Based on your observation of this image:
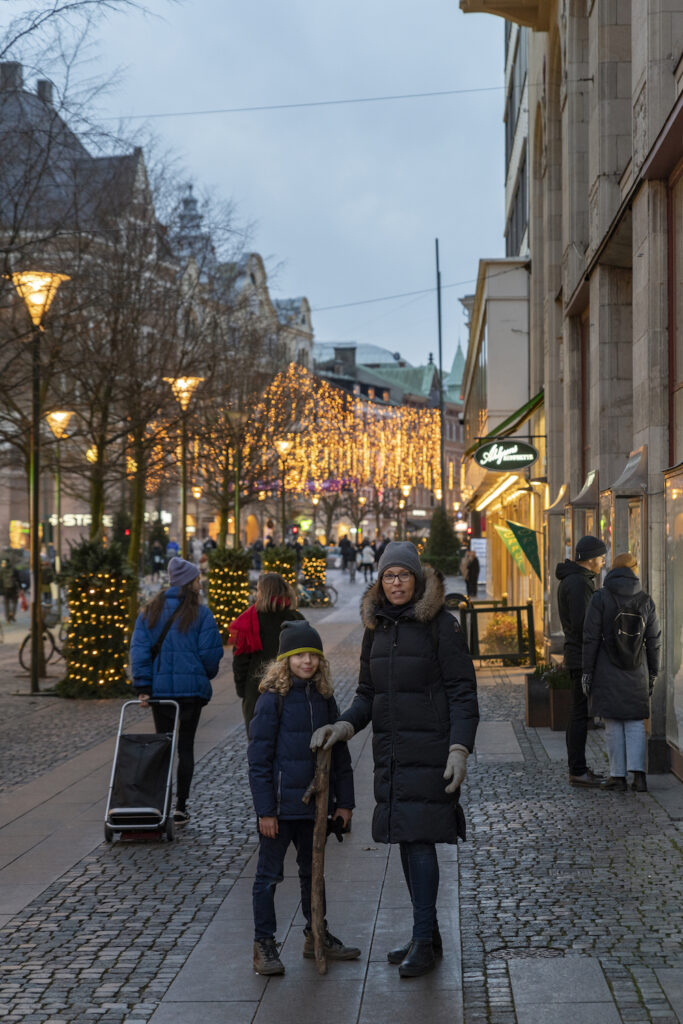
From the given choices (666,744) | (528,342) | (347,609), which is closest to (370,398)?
(347,609)

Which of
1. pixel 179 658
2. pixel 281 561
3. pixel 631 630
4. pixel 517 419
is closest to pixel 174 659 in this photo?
pixel 179 658

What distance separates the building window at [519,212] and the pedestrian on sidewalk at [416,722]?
2534cm

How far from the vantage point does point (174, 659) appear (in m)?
9.66

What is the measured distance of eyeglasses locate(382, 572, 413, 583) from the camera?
20.0 ft

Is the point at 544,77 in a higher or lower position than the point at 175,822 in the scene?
higher

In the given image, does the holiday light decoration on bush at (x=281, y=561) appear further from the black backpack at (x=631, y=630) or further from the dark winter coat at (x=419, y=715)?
the dark winter coat at (x=419, y=715)

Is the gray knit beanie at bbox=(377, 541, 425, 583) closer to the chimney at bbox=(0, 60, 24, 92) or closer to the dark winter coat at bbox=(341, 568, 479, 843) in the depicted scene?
the dark winter coat at bbox=(341, 568, 479, 843)

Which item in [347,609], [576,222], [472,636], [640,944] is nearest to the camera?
[640,944]

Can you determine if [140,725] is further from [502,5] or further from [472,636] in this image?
[502,5]

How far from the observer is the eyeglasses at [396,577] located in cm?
610

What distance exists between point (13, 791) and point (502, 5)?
1537 centimetres

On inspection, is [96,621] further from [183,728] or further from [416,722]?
[416,722]

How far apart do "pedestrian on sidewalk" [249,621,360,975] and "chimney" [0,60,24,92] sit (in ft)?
32.0

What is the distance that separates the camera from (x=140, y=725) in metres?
15.4
